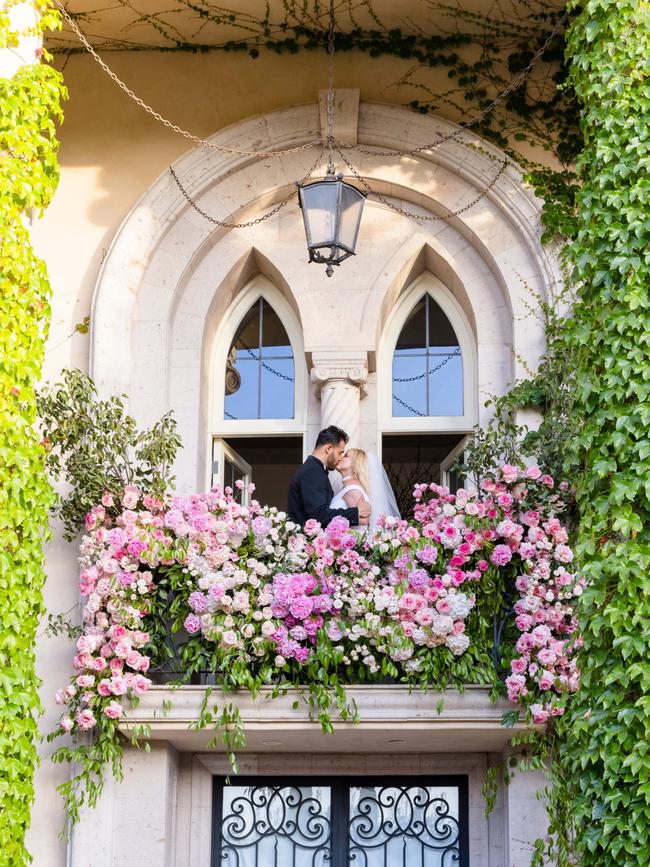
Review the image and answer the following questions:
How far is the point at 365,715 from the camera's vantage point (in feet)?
26.8

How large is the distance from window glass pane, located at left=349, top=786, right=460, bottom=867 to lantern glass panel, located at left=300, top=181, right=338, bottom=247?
133 inches

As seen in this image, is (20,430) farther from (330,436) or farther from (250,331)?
(250,331)

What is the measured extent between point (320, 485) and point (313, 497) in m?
0.09

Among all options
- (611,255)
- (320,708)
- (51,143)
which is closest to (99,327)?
(51,143)

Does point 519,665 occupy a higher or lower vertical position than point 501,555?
lower

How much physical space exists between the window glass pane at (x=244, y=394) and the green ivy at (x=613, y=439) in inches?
114

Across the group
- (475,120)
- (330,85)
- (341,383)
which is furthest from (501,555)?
(330,85)

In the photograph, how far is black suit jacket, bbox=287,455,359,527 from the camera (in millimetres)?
8727

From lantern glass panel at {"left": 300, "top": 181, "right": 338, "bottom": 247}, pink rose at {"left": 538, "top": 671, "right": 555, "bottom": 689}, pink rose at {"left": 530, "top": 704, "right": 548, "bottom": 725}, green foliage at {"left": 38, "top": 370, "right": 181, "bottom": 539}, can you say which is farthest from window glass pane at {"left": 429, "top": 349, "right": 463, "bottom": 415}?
pink rose at {"left": 530, "top": 704, "right": 548, "bottom": 725}

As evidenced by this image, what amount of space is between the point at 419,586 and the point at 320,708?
876mm

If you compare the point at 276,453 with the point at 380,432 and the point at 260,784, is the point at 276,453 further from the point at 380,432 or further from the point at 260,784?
the point at 260,784

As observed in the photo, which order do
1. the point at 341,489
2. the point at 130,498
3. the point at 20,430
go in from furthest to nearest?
the point at 341,489 → the point at 130,498 → the point at 20,430

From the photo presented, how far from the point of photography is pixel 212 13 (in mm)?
9898

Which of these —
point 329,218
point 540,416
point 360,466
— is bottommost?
point 360,466
